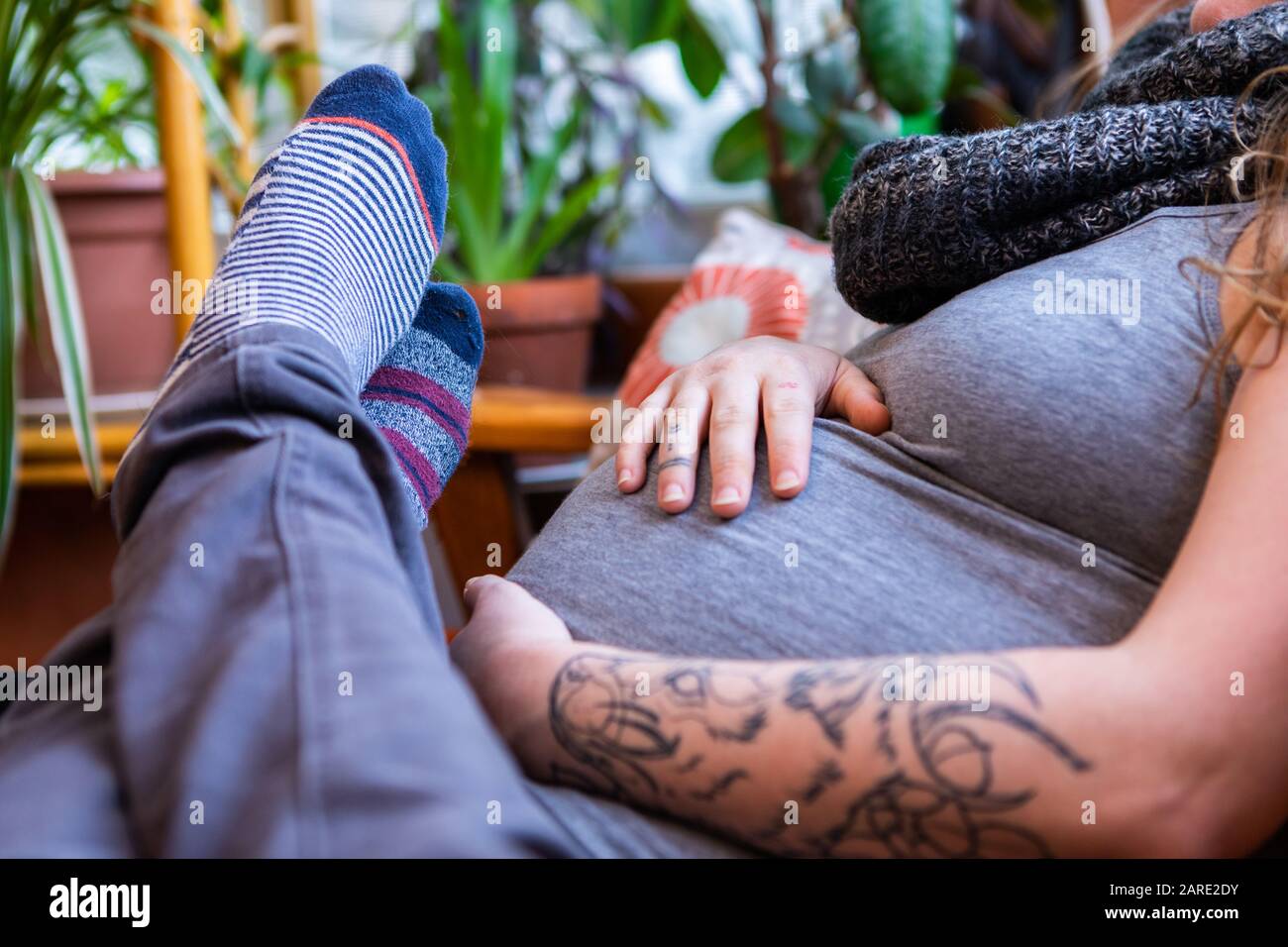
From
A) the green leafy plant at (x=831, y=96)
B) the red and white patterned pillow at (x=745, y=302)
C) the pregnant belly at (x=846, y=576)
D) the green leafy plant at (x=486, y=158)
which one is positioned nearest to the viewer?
the pregnant belly at (x=846, y=576)

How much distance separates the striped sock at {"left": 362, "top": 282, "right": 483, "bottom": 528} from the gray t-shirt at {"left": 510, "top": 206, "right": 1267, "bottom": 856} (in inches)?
5.5

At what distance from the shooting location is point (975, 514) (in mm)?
537

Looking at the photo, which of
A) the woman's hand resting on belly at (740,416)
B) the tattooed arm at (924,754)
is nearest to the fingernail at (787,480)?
the woman's hand resting on belly at (740,416)

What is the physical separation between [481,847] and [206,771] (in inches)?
4.3

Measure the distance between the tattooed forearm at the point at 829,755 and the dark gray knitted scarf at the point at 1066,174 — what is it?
0.29m

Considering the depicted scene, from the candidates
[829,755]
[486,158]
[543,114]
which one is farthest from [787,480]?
[543,114]

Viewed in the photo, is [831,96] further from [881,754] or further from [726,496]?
[881,754]

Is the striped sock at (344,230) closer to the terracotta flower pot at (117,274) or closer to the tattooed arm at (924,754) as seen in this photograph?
the tattooed arm at (924,754)

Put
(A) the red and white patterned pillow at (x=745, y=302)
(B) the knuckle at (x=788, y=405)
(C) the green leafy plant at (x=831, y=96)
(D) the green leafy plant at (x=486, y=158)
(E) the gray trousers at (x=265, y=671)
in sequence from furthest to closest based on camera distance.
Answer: (D) the green leafy plant at (x=486, y=158) → (C) the green leafy plant at (x=831, y=96) → (A) the red and white patterned pillow at (x=745, y=302) → (B) the knuckle at (x=788, y=405) → (E) the gray trousers at (x=265, y=671)

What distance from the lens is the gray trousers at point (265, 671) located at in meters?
0.37

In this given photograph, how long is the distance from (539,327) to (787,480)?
1.00 metres

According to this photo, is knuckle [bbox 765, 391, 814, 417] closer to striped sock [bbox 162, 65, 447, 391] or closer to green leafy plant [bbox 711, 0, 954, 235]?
striped sock [bbox 162, 65, 447, 391]

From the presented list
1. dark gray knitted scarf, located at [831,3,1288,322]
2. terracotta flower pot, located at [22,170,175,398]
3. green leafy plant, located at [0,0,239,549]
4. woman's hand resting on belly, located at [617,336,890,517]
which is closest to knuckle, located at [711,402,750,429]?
woman's hand resting on belly, located at [617,336,890,517]
